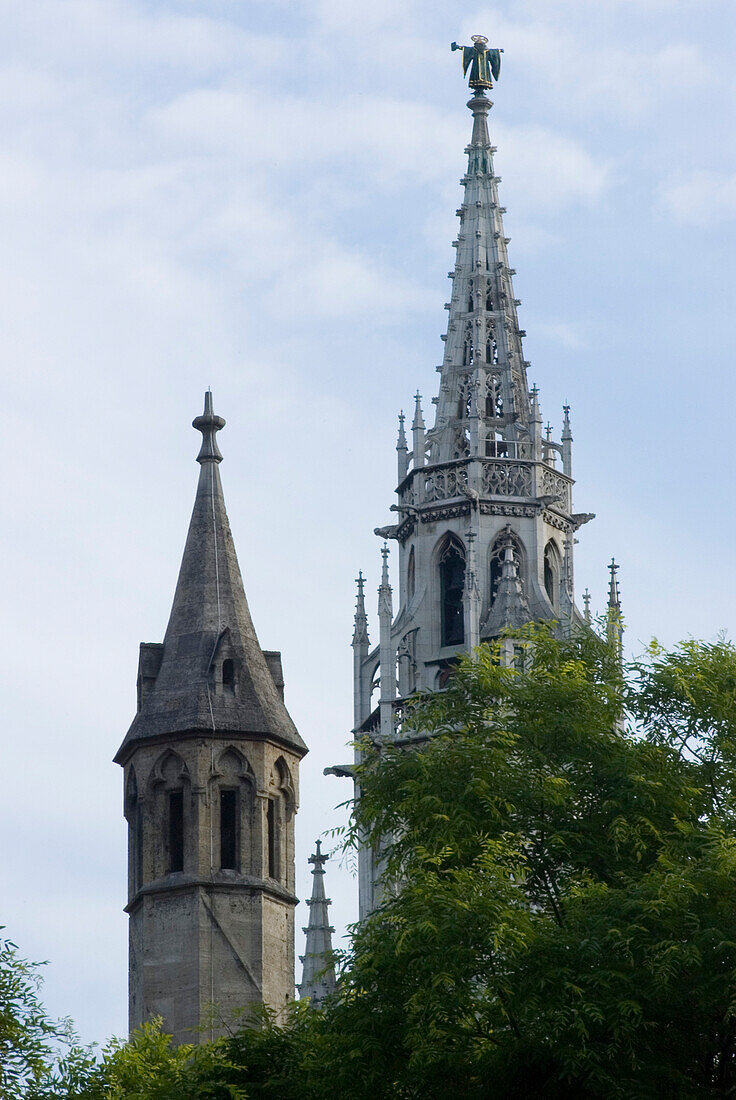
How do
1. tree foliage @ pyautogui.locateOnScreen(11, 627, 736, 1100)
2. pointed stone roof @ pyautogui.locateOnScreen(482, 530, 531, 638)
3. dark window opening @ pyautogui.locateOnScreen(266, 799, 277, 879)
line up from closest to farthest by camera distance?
tree foliage @ pyautogui.locateOnScreen(11, 627, 736, 1100) < dark window opening @ pyautogui.locateOnScreen(266, 799, 277, 879) < pointed stone roof @ pyautogui.locateOnScreen(482, 530, 531, 638)

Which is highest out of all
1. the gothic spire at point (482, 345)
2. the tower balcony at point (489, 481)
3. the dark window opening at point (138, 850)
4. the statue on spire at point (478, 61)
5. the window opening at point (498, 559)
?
the statue on spire at point (478, 61)

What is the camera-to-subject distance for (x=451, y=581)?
303 ft

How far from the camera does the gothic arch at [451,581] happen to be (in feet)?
301

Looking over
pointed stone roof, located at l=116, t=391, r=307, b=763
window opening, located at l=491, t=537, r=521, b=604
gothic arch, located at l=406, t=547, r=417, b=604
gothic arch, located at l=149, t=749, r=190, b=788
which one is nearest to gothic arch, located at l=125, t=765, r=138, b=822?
pointed stone roof, located at l=116, t=391, r=307, b=763

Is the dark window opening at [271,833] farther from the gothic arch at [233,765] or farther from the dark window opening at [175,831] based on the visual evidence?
the dark window opening at [175,831]

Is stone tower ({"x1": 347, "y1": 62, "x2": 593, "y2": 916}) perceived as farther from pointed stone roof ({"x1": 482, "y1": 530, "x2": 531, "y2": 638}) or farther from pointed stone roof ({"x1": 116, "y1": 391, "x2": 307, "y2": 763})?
pointed stone roof ({"x1": 116, "y1": 391, "x2": 307, "y2": 763})

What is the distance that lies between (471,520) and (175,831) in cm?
2373

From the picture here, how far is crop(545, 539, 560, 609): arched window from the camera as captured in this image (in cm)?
9225

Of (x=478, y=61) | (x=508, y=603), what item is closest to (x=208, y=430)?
(x=508, y=603)

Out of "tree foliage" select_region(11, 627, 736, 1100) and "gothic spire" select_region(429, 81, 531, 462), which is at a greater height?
"gothic spire" select_region(429, 81, 531, 462)

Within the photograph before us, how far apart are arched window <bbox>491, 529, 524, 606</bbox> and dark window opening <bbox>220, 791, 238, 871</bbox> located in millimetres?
21987

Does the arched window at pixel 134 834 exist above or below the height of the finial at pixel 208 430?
below

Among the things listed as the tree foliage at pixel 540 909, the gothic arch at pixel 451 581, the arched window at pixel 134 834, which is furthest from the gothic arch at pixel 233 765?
the gothic arch at pixel 451 581

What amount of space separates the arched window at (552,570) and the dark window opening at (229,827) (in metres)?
23.9
